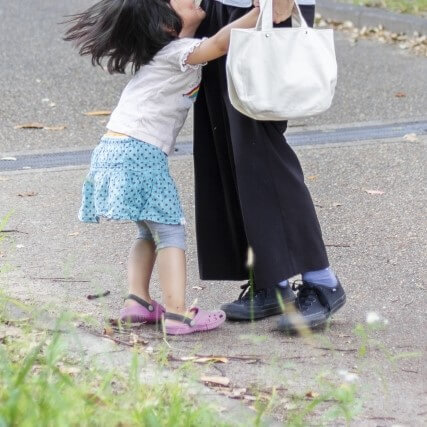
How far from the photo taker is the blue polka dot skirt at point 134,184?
148 inches

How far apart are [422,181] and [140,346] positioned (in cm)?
249

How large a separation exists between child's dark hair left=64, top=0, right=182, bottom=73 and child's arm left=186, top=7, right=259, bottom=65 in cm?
14

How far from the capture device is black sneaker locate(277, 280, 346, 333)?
3.94 m

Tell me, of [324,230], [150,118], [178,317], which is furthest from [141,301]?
[324,230]

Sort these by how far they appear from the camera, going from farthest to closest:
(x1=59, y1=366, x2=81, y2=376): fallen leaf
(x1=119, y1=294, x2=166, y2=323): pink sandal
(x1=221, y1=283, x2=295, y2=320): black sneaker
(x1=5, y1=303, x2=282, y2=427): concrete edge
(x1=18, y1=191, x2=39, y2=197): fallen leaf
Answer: (x1=18, y1=191, x2=39, y2=197): fallen leaf
(x1=221, y1=283, x2=295, y2=320): black sneaker
(x1=119, y1=294, x2=166, y2=323): pink sandal
(x1=59, y1=366, x2=81, y2=376): fallen leaf
(x1=5, y1=303, x2=282, y2=427): concrete edge

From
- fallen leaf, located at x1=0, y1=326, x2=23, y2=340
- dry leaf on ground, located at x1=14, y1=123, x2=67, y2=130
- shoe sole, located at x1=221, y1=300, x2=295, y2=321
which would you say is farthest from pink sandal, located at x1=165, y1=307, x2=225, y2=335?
dry leaf on ground, located at x1=14, y1=123, x2=67, y2=130

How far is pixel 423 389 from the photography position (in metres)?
3.49

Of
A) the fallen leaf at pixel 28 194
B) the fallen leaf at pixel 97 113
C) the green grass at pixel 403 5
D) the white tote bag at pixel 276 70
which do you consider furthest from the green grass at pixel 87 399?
the green grass at pixel 403 5

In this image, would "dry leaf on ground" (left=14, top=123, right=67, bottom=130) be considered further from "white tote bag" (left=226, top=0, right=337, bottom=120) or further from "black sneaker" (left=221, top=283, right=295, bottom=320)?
"white tote bag" (left=226, top=0, right=337, bottom=120)

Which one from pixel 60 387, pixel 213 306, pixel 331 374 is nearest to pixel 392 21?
pixel 213 306

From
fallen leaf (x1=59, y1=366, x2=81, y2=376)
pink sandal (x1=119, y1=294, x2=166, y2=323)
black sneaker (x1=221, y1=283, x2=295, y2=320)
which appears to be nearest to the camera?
fallen leaf (x1=59, y1=366, x2=81, y2=376)

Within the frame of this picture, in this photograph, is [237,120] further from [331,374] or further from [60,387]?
[60,387]

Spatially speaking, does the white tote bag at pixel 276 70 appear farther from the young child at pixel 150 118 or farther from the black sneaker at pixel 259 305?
the black sneaker at pixel 259 305

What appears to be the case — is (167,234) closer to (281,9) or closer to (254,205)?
(254,205)
